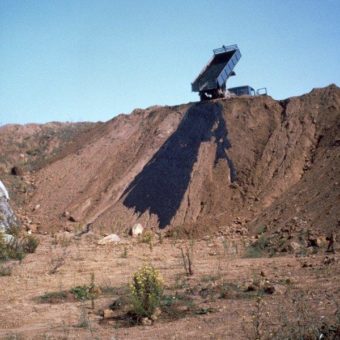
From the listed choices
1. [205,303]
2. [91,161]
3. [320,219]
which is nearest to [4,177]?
[91,161]

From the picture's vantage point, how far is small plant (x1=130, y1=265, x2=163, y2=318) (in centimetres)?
701

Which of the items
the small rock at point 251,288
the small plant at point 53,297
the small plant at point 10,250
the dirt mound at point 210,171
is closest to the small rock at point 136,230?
the dirt mound at point 210,171

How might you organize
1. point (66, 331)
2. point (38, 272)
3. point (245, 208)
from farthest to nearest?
1. point (245, 208)
2. point (38, 272)
3. point (66, 331)

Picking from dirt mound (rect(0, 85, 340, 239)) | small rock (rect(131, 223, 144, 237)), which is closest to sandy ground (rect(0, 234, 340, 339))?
small rock (rect(131, 223, 144, 237))

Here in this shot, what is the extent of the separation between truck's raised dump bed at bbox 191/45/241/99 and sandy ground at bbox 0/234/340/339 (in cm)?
959

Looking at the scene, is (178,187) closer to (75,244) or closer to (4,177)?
(75,244)

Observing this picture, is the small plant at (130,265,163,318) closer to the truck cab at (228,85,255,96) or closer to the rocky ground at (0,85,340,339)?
the rocky ground at (0,85,340,339)

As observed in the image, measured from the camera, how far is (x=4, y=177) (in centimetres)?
2620

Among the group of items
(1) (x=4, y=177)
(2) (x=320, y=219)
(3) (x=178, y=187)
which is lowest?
(2) (x=320, y=219)

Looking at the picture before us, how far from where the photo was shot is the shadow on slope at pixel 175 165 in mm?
20656

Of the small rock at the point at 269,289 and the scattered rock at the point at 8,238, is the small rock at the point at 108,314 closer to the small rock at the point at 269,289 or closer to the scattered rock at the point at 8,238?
the small rock at the point at 269,289

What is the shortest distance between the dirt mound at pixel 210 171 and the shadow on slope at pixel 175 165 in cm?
5

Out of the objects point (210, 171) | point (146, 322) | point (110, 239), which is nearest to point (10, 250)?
point (110, 239)

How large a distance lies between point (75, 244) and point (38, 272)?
5544 mm
